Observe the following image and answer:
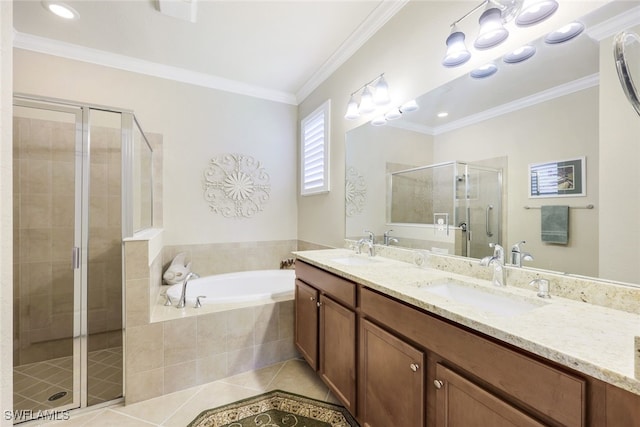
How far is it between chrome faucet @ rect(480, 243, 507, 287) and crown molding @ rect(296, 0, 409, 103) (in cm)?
167

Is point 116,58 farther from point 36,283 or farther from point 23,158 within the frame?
point 36,283

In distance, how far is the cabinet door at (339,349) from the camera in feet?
4.65

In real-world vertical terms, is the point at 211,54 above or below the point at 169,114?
above

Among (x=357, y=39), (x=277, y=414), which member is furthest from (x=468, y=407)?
(x=357, y=39)

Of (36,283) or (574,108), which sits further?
(36,283)

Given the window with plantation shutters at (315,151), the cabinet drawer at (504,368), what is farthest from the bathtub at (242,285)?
the cabinet drawer at (504,368)

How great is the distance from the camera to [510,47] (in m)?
1.24

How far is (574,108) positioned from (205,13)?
2306mm

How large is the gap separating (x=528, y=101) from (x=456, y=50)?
1.44 ft

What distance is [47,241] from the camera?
2.23 meters

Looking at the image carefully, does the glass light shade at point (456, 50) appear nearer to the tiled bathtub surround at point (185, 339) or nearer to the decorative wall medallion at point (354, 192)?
the decorative wall medallion at point (354, 192)

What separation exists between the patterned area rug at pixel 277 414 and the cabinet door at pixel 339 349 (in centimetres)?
18

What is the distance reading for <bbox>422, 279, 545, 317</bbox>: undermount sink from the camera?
1.06 metres

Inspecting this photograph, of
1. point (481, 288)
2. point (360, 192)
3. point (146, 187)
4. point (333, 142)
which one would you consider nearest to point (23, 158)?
point (146, 187)
